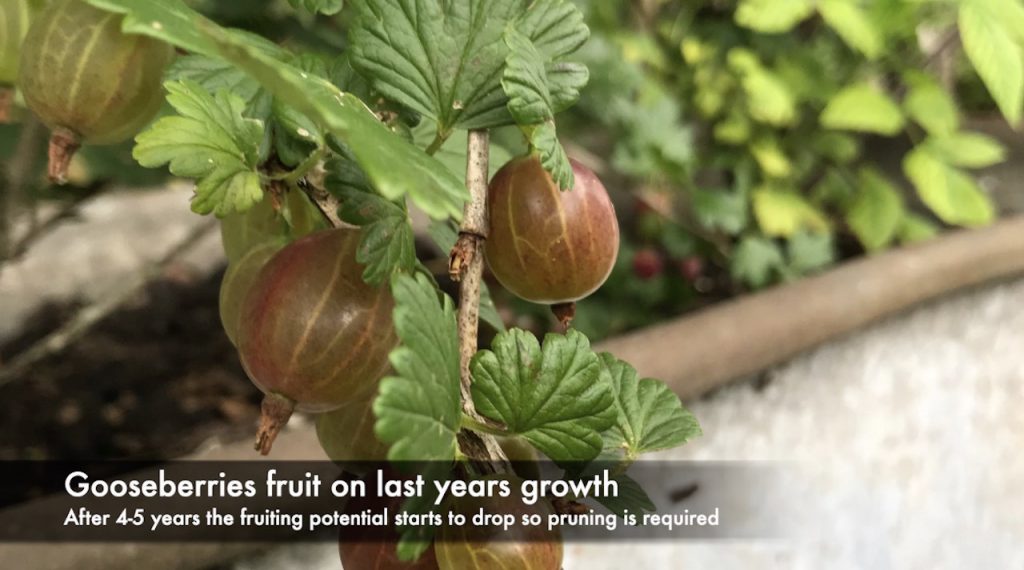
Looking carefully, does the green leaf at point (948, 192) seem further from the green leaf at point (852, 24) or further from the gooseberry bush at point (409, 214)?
the gooseberry bush at point (409, 214)

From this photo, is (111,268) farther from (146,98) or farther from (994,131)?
(994,131)

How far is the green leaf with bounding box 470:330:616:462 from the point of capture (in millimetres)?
256

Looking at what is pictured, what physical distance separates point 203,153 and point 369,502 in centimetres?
14

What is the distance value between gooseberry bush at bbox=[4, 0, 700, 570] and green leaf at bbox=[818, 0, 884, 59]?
0.80 meters

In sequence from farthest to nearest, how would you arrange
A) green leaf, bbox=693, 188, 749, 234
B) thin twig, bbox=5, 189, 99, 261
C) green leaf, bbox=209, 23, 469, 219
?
green leaf, bbox=693, 188, 749, 234 < thin twig, bbox=5, 189, 99, 261 < green leaf, bbox=209, 23, 469, 219

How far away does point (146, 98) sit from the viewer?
1.05ft

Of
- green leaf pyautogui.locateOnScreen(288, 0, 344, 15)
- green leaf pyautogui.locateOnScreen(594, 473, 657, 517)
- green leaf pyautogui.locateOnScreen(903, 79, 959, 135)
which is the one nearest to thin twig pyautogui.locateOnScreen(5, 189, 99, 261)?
green leaf pyautogui.locateOnScreen(288, 0, 344, 15)

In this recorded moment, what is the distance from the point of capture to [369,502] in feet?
0.95

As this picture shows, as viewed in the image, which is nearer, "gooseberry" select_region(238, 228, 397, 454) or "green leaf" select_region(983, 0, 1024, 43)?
"gooseberry" select_region(238, 228, 397, 454)

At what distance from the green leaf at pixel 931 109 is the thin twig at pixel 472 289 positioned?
110cm

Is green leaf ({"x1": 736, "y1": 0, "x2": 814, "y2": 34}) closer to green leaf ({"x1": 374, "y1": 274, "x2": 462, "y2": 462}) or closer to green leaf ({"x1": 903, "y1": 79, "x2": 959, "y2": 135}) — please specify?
green leaf ({"x1": 903, "y1": 79, "x2": 959, "y2": 135})

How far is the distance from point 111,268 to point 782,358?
2.82 ft

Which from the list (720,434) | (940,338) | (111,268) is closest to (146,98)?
(720,434)

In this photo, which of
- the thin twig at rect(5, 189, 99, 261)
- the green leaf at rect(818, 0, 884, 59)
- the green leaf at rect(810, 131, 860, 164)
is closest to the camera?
the thin twig at rect(5, 189, 99, 261)
